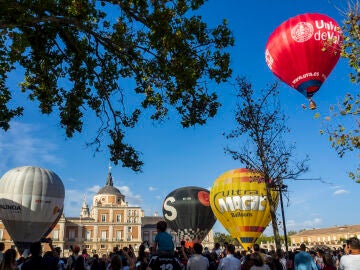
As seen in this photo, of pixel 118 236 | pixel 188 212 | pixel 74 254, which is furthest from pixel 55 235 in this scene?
pixel 74 254

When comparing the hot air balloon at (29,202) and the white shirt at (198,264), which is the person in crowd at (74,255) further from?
the hot air balloon at (29,202)

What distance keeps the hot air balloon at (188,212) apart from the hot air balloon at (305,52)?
24473mm

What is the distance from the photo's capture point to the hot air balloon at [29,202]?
97.6 ft

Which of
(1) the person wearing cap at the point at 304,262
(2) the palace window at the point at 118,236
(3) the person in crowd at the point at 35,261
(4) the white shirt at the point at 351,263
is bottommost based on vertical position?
(2) the palace window at the point at 118,236

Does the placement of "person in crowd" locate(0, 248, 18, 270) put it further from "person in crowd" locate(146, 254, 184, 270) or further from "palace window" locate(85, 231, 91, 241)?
"palace window" locate(85, 231, 91, 241)

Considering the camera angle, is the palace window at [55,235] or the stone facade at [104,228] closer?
the palace window at [55,235]

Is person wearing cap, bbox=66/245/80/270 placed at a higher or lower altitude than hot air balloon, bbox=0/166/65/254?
lower

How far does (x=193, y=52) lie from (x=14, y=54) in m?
4.75

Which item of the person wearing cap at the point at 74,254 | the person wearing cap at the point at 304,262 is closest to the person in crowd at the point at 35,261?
the person wearing cap at the point at 74,254

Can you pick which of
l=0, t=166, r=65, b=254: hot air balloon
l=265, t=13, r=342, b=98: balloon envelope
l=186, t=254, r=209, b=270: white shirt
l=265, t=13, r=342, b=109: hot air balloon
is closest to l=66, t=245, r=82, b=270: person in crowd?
l=186, t=254, r=209, b=270: white shirt

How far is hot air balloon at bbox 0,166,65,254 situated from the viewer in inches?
1171

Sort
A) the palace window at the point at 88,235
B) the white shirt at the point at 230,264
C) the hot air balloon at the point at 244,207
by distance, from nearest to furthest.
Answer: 1. the white shirt at the point at 230,264
2. the hot air balloon at the point at 244,207
3. the palace window at the point at 88,235

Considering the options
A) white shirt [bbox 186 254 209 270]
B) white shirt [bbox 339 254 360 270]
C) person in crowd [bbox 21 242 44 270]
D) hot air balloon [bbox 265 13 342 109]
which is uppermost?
hot air balloon [bbox 265 13 342 109]

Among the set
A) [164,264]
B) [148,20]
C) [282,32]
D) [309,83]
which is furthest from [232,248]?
[282,32]
